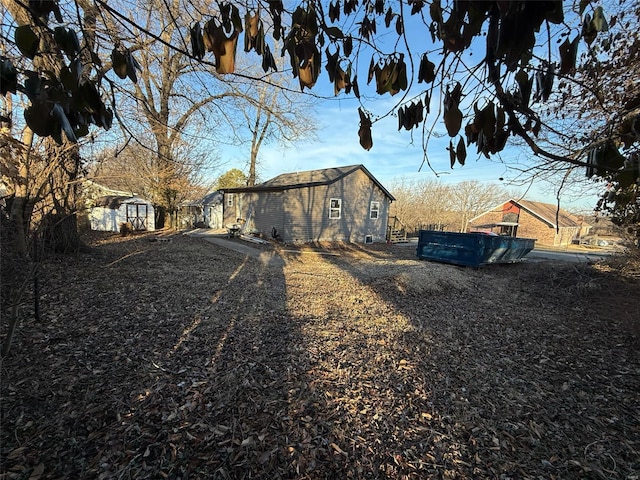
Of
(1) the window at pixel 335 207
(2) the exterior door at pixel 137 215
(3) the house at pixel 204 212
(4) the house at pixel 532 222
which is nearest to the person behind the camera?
(1) the window at pixel 335 207

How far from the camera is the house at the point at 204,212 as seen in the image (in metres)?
27.7

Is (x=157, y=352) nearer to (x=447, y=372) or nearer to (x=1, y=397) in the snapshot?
(x=1, y=397)

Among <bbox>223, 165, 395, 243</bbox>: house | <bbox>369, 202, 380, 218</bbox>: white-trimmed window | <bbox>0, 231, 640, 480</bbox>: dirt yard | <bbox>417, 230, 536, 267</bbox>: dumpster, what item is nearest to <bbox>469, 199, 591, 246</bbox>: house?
<bbox>369, 202, 380, 218</bbox>: white-trimmed window

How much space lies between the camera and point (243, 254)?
11.3 metres

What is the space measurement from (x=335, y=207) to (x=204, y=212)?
17612mm

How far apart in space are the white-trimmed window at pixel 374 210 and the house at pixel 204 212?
14828mm

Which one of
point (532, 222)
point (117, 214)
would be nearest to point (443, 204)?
point (532, 222)

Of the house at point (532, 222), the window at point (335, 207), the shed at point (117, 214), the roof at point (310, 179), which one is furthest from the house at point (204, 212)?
the house at point (532, 222)

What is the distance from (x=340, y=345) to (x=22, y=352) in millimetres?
3589

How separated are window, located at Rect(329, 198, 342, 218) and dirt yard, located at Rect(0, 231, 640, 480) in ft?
37.8

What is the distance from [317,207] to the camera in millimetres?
16531

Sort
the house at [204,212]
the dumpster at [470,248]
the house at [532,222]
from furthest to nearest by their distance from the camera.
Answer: the house at [532,222]
the house at [204,212]
the dumpster at [470,248]

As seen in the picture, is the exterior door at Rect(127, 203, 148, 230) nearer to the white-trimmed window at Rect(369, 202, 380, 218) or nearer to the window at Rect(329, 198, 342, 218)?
the window at Rect(329, 198, 342, 218)

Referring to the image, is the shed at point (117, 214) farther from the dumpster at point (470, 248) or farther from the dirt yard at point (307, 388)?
the dumpster at point (470, 248)
